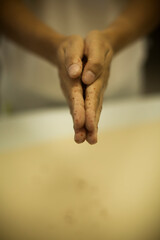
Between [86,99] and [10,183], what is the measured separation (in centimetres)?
25

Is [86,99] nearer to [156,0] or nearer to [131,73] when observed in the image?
[156,0]

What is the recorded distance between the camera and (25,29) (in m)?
0.41

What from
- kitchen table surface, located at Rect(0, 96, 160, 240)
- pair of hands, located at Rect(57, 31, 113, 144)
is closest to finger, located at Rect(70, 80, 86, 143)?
pair of hands, located at Rect(57, 31, 113, 144)

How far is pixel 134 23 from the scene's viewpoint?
380 mm

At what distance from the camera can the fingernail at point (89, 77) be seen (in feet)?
0.78

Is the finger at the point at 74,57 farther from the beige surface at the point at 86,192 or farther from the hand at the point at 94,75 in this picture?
the beige surface at the point at 86,192

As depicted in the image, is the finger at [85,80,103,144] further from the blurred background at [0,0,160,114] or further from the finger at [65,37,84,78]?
the blurred background at [0,0,160,114]

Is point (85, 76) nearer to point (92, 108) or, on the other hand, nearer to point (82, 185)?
point (92, 108)

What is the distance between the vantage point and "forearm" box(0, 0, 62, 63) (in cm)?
35

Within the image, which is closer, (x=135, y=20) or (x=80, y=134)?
(x=80, y=134)

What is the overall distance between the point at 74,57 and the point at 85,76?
24mm

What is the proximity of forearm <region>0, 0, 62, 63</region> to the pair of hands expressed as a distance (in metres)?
0.07

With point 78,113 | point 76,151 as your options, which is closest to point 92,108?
point 78,113

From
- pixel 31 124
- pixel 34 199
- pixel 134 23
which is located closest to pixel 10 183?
pixel 34 199
